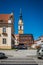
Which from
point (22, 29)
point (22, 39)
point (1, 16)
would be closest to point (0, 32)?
point (1, 16)

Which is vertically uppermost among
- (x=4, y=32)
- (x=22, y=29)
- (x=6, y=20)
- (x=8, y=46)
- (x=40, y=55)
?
(x=22, y=29)

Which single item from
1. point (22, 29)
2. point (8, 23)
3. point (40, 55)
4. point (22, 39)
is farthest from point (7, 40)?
point (22, 29)

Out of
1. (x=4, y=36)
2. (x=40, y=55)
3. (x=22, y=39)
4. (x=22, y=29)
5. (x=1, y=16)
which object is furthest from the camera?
(x=22, y=29)

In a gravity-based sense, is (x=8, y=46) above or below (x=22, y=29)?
below

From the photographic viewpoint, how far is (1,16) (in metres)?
61.8

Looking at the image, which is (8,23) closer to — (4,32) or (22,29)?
(4,32)

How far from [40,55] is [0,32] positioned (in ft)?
92.4

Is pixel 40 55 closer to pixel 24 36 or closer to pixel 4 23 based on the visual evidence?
pixel 4 23

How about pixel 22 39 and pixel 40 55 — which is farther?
pixel 22 39

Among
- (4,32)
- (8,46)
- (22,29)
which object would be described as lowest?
(8,46)

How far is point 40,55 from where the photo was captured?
2800 centimetres

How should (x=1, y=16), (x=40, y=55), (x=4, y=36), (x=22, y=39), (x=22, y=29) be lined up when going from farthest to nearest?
Answer: (x=22, y=29)
(x=22, y=39)
(x=1, y=16)
(x=4, y=36)
(x=40, y=55)

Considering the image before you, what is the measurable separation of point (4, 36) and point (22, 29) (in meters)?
113

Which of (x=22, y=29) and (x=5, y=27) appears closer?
(x=5, y=27)
